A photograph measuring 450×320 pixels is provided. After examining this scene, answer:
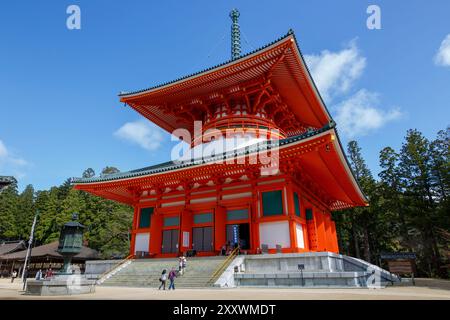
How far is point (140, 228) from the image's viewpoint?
20719 mm

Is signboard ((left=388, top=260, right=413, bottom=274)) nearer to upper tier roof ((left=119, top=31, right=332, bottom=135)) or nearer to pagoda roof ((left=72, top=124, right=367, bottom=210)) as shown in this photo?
pagoda roof ((left=72, top=124, right=367, bottom=210))

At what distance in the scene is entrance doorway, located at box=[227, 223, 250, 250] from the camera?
691 inches

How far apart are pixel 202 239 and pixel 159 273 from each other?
161 inches

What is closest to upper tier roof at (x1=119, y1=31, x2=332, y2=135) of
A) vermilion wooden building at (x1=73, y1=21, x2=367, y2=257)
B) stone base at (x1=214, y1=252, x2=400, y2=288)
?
vermilion wooden building at (x1=73, y1=21, x2=367, y2=257)

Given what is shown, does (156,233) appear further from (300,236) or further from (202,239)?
(300,236)

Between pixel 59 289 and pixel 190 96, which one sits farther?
pixel 190 96

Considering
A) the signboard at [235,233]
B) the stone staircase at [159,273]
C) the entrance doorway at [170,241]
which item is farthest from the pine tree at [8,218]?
the signboard at [235,233]

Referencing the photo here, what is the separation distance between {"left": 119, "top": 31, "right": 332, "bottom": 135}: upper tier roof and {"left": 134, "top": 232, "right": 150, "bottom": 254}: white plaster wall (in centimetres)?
937

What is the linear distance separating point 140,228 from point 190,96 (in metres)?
10.0

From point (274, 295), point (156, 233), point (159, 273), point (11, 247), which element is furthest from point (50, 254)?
point (274, 295)

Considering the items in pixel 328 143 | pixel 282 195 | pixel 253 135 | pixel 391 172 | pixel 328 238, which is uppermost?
pixel 391 172

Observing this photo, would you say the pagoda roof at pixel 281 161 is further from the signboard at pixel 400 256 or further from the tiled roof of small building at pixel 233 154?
the signboard at pixel 400 256
